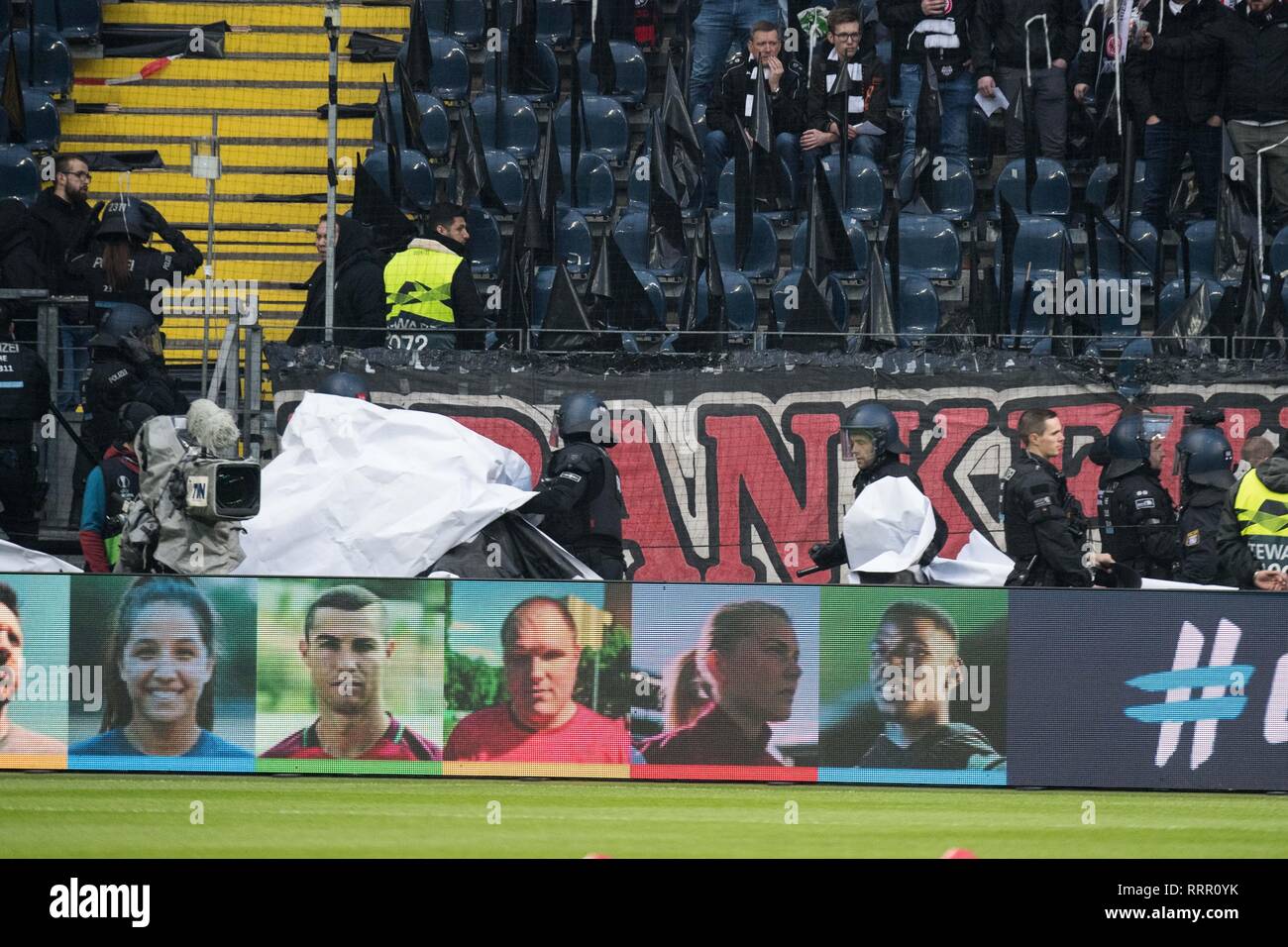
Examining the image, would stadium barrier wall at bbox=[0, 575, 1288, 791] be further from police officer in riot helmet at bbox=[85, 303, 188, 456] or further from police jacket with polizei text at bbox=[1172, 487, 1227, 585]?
police officer in riot helmet at bbox=[85, 303, 188, 456]

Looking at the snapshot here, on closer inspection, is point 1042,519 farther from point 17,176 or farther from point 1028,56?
point 17,176

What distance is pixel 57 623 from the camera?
10328 millimetres

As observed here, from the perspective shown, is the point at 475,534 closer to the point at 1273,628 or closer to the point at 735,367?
the point at 735,367

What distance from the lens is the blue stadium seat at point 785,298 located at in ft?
52.4

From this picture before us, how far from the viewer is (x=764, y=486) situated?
1429 centimetres

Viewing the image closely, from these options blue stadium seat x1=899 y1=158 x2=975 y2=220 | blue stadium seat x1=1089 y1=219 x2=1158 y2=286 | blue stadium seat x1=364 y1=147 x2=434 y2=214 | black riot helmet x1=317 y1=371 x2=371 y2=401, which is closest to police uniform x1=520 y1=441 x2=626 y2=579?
black riot helmet x1=317 y1=371 x2=371 y2=401

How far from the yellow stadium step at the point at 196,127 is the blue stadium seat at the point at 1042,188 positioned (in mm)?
6063

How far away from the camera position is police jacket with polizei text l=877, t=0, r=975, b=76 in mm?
18094

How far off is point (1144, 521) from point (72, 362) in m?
7.95

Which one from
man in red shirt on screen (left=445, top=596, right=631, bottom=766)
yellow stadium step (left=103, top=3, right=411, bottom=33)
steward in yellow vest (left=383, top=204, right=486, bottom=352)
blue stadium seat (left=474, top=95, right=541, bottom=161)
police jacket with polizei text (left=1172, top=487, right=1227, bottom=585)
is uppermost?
yellow stadium step (left=103, top=3, right=411, bottom=33)

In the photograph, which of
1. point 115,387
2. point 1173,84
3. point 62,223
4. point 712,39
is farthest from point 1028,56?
point 115,387

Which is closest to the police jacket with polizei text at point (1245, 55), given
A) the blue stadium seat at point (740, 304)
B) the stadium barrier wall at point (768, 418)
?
the stadium barrier wall at point (768, 418)

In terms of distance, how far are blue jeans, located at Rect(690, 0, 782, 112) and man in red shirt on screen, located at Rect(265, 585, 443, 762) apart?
8.87m

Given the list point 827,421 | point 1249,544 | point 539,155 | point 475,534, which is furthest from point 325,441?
point 1249,544
